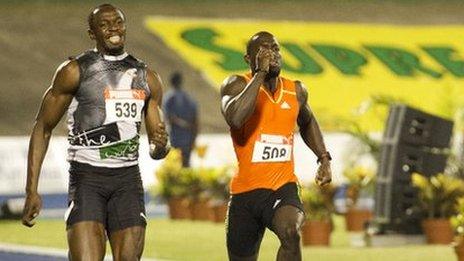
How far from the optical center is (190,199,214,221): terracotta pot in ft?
79.6

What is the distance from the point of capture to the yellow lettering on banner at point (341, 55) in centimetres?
4056

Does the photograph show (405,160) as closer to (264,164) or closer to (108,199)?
(264,164)

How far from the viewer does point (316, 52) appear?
140 feet

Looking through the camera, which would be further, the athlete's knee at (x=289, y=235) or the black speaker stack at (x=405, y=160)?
the black speaker stack at (x=405, y=160)

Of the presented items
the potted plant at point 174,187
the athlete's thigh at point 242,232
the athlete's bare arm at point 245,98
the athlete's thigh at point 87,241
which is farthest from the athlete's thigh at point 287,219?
the potted plant at point 174,187

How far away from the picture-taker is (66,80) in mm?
10641

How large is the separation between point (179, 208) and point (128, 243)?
14.4 meters

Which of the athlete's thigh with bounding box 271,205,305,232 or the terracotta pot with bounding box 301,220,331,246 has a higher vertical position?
the athlete's thigh with bounding box 271,205,305,232

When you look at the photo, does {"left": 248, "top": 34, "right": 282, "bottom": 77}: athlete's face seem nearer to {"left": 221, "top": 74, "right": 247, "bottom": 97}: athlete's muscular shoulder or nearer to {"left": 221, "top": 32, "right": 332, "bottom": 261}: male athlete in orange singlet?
{"left": 221, "top": 32, "right": 332, "bottom": 261}: male athlete in orange singlet

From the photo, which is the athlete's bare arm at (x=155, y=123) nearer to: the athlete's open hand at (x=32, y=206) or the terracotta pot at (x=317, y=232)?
the athlete's open hand at (x=32, y=206)

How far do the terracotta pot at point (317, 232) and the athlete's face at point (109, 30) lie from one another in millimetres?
8934

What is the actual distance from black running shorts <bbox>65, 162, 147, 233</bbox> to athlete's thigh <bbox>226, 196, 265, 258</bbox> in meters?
1.18

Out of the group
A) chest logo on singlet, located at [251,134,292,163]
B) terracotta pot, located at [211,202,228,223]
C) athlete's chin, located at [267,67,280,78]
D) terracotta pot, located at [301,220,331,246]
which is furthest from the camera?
terracotta pot, located at [211,202,228,223]

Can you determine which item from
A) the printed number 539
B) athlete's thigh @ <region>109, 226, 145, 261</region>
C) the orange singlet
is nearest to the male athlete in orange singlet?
the orange singlet
